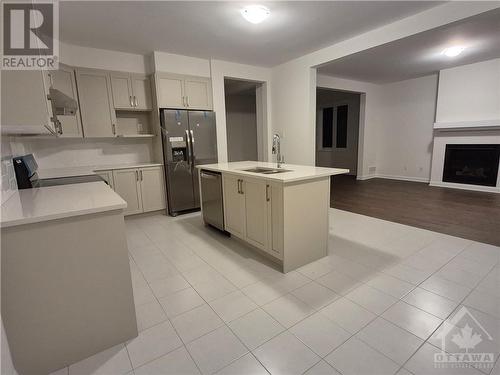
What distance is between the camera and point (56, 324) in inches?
56.5

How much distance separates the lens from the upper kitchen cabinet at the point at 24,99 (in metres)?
1.42

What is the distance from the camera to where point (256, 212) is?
2.61 meters

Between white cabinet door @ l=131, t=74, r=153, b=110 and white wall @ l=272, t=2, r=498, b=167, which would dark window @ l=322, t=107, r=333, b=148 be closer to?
white wall @ l=272, t=2, r=498, b=167

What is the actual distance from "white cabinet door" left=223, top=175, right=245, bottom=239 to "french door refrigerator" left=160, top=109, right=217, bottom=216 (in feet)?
4.90

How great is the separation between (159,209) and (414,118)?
6.55 m

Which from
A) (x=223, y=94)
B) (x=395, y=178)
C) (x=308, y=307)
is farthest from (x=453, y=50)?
Result: (x=308, y=307)

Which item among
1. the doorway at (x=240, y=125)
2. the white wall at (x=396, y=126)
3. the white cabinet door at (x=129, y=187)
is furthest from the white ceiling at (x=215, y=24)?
the doorway at (x=240, y=125)

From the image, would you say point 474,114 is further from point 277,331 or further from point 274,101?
point 277,331

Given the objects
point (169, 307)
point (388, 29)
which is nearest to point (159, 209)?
point (169, 307)

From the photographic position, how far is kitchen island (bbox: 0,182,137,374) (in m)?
1.31

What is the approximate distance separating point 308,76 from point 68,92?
12.1ft

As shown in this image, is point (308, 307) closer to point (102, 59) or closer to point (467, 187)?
point (102, 59)

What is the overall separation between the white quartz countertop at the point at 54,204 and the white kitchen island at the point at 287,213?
4.21ft

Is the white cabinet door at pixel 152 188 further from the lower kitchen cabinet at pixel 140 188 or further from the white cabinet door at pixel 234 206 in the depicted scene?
the white cabinet door at pixel 234 206
